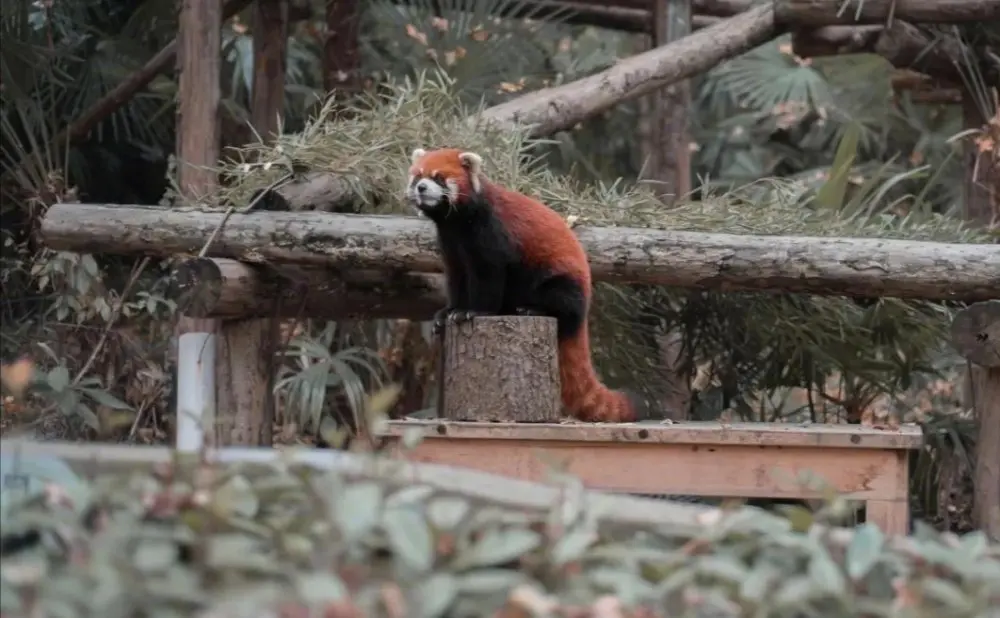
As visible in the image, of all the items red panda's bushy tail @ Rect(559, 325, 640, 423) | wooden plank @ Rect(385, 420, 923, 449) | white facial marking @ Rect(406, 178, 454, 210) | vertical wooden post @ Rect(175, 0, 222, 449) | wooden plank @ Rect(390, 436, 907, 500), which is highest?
vertical wooden post @ Rect(175, 0, 222, 449)

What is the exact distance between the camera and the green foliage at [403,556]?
1499mm

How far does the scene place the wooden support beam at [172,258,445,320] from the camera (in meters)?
3.76

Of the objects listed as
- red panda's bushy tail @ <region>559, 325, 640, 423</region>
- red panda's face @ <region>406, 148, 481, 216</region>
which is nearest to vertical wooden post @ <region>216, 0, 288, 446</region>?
red panda's face @ <region>406, 148, 481, 216</region>

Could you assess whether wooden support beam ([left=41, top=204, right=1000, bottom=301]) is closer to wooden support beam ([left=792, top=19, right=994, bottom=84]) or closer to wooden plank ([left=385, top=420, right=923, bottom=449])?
wooden plank ([left=385, top=420, right=923, bottom=449])

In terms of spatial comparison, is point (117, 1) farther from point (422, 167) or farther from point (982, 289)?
point (982, 289)

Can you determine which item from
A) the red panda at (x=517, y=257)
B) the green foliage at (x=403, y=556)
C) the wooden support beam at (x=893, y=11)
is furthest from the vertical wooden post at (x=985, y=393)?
the green foliage at (x=403, y=556)

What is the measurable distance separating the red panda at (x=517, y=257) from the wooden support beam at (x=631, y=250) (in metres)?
0.19

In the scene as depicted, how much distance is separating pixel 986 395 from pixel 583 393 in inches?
50.0

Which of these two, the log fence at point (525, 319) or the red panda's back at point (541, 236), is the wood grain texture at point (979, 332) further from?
the red panda's back at point (541, 236)

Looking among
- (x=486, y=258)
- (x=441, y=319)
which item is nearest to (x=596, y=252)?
(x=486, y=258)

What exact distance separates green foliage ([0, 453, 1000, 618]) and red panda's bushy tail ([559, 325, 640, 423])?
6.24 ft

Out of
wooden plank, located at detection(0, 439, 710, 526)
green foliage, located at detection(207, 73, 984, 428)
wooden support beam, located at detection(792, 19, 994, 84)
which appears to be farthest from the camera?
wooden support beam, located at detection(792, 19, 994, 84)

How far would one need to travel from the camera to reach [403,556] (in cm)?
155

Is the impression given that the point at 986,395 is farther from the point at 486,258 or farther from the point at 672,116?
the point at 672,116
